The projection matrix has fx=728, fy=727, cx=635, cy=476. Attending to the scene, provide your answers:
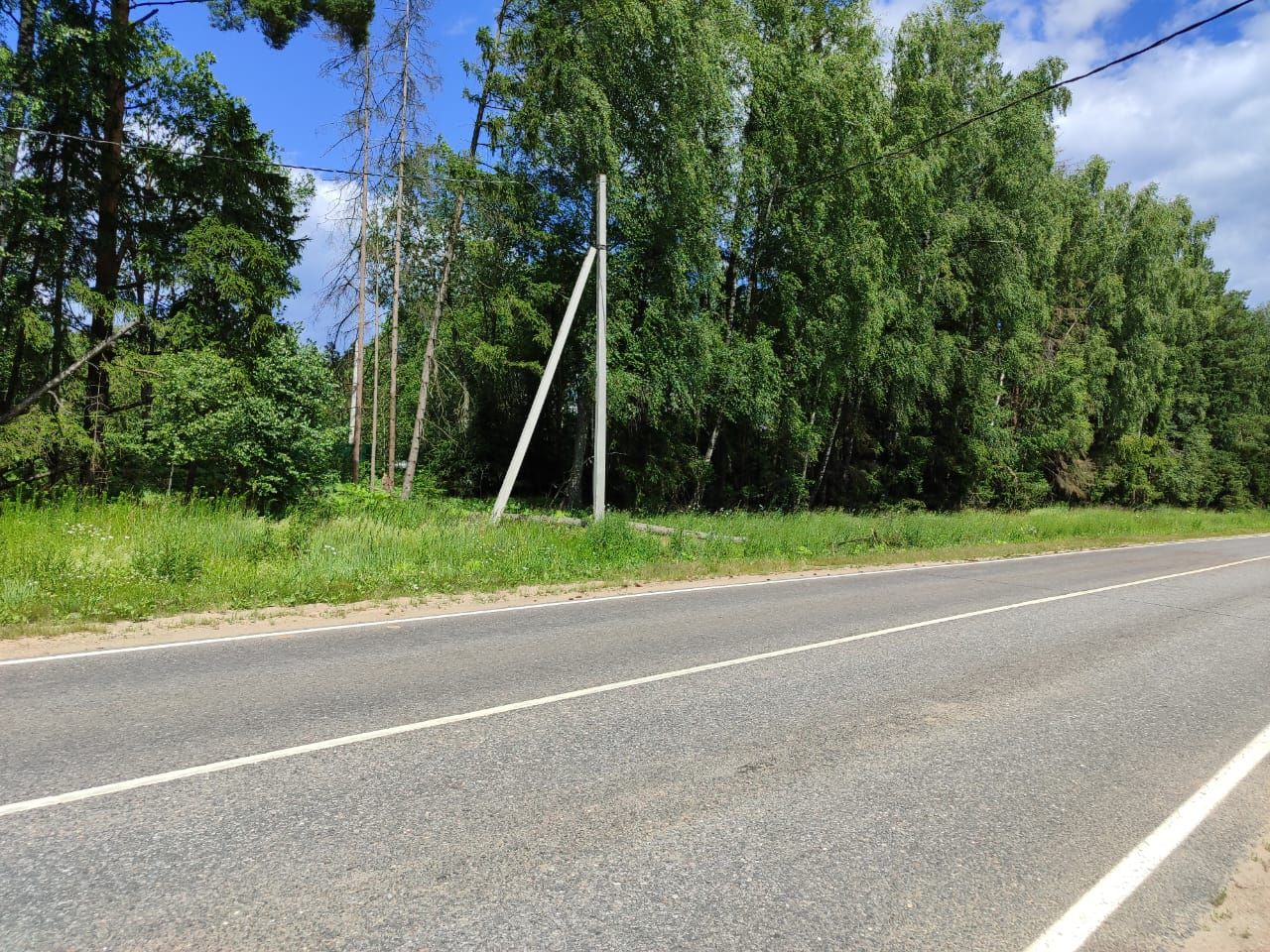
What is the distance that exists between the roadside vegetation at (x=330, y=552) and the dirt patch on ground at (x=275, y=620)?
260 mm

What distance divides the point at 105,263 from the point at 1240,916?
2263 centimetres

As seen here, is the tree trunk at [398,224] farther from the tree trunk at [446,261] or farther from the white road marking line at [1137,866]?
the white road marking line at [1137,866]

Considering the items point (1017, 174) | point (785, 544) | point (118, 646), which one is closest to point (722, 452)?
point (785, 544)

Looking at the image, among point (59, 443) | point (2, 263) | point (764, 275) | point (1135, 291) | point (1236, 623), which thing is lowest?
point (1236, 623)

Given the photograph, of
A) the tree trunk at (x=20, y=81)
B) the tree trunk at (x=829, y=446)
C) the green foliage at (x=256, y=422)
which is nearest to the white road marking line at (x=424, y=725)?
the green foliage at (x=256, y=422)

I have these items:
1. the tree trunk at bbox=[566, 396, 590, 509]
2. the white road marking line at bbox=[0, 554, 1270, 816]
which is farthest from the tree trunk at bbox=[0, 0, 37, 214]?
the white road marking line at bbox=[0, 554, 1270, 816]

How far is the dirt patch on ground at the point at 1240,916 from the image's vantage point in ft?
9.79

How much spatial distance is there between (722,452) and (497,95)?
1396cm

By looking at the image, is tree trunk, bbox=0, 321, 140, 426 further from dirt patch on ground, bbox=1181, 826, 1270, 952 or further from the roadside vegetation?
dirt patch on ground, bbox=1181, 826, 1270, 952

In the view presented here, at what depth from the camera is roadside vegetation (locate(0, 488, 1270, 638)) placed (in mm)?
8672

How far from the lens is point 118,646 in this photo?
689cm

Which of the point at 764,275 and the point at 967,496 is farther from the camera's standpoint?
the point at 967,496

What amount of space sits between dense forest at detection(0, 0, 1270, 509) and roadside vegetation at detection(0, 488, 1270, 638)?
346 centimetres

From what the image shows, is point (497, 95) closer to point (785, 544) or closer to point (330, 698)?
point (785, 544)
